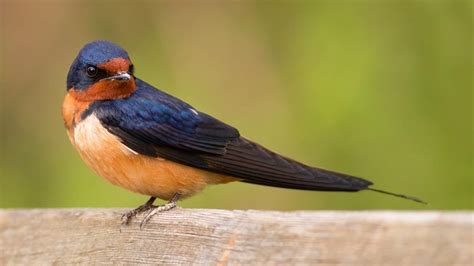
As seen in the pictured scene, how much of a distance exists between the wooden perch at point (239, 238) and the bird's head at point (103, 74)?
68 centimetres

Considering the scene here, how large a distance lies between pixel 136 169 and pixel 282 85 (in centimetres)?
124

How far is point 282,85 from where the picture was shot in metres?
3.95

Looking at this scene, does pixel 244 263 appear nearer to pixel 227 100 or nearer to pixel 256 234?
pixel 256 234

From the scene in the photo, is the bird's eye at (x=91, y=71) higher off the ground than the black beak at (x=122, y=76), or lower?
lower

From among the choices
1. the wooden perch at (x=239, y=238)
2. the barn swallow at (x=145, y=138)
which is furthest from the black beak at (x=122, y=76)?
the wooden perch at (x=239, y=238)

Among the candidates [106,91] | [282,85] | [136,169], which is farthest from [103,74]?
[282,85]

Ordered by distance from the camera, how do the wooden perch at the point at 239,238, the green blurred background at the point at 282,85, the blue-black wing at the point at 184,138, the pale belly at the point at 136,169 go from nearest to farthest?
the wooden perch at the point at 239,238
the blue-black wing at the point at 184,138
the pale belly at the point at 136,169
the green blurred background at the point at 282,85

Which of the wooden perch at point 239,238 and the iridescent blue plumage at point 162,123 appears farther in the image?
the iridescent blue plumage at point 162,123

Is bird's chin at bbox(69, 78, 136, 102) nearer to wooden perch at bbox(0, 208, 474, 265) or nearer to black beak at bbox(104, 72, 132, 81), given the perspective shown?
black beak at bbox(104, 72, 132, 81)

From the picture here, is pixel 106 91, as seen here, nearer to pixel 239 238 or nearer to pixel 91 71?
pixel 91 71

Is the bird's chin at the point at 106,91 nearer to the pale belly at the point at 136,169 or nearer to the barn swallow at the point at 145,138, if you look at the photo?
the barn swallow at the point at 145,138

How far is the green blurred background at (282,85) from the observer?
3.63 metres

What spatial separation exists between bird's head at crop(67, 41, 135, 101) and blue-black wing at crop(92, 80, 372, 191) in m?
0.03

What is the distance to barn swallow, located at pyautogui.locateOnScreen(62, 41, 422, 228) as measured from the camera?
2.81 meters
